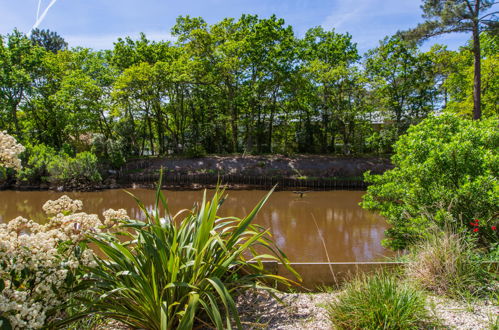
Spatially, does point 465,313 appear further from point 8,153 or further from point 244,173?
point 244,173

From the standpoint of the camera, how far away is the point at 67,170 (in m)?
15.2

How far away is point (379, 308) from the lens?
2.27 metres

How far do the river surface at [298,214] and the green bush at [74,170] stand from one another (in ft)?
2.64

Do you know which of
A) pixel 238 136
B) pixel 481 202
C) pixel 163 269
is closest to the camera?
pixel 163 269

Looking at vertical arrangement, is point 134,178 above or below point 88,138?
below

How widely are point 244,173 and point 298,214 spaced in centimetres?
722

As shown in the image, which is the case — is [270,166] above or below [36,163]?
below

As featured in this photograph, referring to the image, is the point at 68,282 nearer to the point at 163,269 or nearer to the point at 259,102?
the point at 163,269

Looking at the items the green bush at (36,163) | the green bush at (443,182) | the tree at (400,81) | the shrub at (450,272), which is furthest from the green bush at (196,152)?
the shrub at (450,272)

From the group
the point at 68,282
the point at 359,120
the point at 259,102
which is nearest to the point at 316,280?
the point at 68,282

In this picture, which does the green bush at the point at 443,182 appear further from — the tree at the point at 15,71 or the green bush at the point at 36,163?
the tree at the point at 15,71

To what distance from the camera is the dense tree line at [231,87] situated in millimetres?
17531

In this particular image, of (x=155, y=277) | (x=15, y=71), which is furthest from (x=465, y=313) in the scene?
(x=15, y=71)

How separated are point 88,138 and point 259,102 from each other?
12.0m
